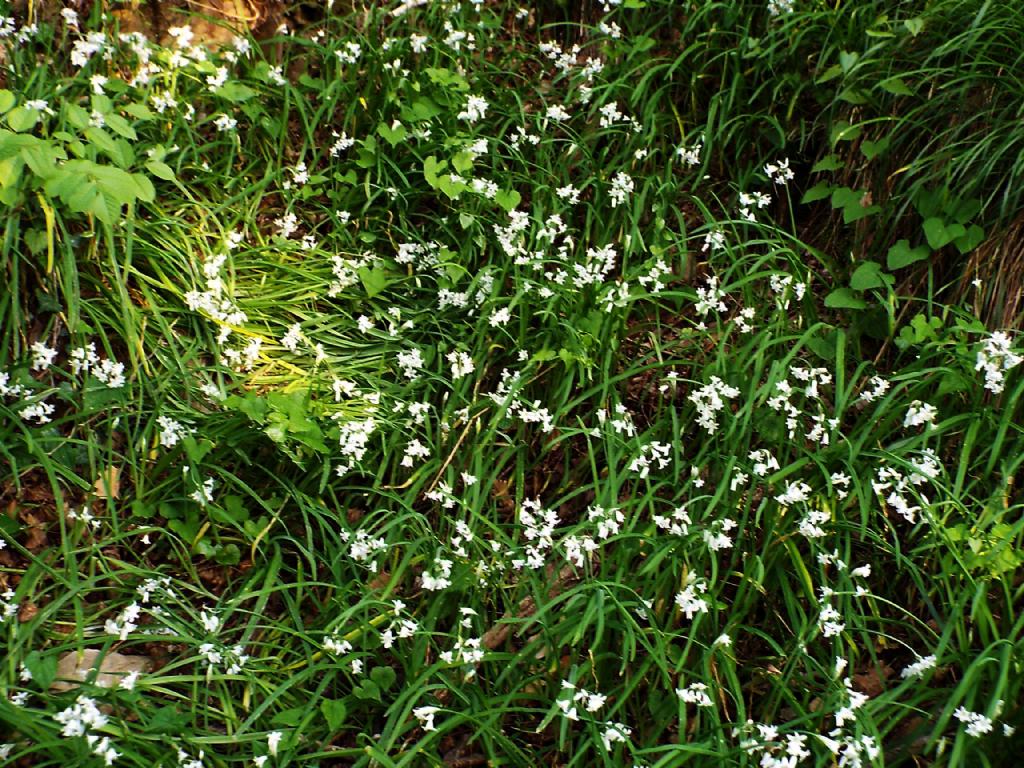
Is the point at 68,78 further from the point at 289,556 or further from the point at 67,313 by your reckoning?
the point at 289,556

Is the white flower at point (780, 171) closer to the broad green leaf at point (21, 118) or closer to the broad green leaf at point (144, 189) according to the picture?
the broad green leaf at point (144, 189)

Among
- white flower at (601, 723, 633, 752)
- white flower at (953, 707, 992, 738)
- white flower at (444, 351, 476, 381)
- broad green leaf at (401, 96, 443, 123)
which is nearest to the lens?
white flower at (953, 707, 992, 738)

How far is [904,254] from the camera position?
333cm

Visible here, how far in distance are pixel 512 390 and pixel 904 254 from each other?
151 centimetres

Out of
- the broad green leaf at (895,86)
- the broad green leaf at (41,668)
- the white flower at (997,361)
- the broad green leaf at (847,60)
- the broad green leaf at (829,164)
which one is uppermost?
the broad green leaf at (847,60)

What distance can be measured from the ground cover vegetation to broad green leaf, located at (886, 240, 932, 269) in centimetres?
1

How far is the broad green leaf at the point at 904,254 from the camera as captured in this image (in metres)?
3.30

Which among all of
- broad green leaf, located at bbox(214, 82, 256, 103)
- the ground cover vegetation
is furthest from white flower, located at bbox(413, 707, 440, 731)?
broad green leaf, located at bbox(214, 82, 256, 103)

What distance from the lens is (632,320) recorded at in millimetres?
3537

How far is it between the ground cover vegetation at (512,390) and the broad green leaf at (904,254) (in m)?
0.01

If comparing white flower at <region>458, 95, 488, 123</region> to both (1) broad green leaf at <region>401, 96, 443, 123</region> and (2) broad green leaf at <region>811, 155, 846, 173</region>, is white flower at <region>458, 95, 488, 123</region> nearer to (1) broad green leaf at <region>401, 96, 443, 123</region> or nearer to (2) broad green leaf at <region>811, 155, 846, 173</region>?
(1) broad green leaf at <region>401, 96, 443, 123</region>

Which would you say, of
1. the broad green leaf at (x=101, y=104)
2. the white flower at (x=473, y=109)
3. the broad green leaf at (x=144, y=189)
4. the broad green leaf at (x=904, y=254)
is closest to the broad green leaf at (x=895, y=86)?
the broad green leaf at (x=904, y=254)

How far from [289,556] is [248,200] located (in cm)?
148

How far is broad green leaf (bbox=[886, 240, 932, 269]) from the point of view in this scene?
130 inches
